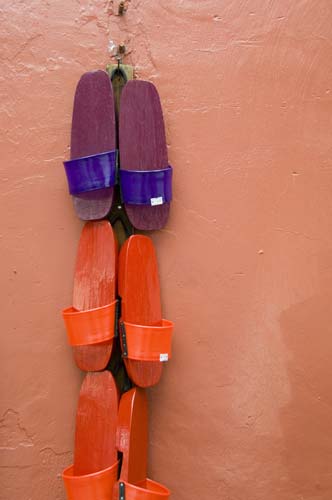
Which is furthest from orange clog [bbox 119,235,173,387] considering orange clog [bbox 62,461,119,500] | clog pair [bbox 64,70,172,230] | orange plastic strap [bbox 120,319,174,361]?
orange clog [bbox 62,461,119,500]

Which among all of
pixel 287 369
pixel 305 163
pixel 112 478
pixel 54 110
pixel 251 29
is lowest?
pixel 112 478

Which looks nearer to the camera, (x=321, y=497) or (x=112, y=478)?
(x=112, y=478)

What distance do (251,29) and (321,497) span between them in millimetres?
1229

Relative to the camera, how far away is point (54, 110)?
4.48 ft

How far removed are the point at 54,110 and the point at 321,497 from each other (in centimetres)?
122

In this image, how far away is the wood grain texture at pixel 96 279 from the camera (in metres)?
1.32

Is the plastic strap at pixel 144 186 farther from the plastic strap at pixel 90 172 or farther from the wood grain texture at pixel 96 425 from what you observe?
the wood grain texture at pixel 96 425

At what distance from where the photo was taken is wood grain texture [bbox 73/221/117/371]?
1322mm

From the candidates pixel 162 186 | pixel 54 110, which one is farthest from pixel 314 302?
pixel 54 110

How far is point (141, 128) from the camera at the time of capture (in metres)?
1.33

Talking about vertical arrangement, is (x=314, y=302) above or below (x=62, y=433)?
above

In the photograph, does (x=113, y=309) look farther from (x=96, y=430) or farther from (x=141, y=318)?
(x=96, y=430)

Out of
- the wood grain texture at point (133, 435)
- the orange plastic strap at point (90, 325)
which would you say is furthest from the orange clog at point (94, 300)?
the wood grain texture at point (133, 435)

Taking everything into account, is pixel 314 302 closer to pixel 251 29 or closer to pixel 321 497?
pixel 321 497
